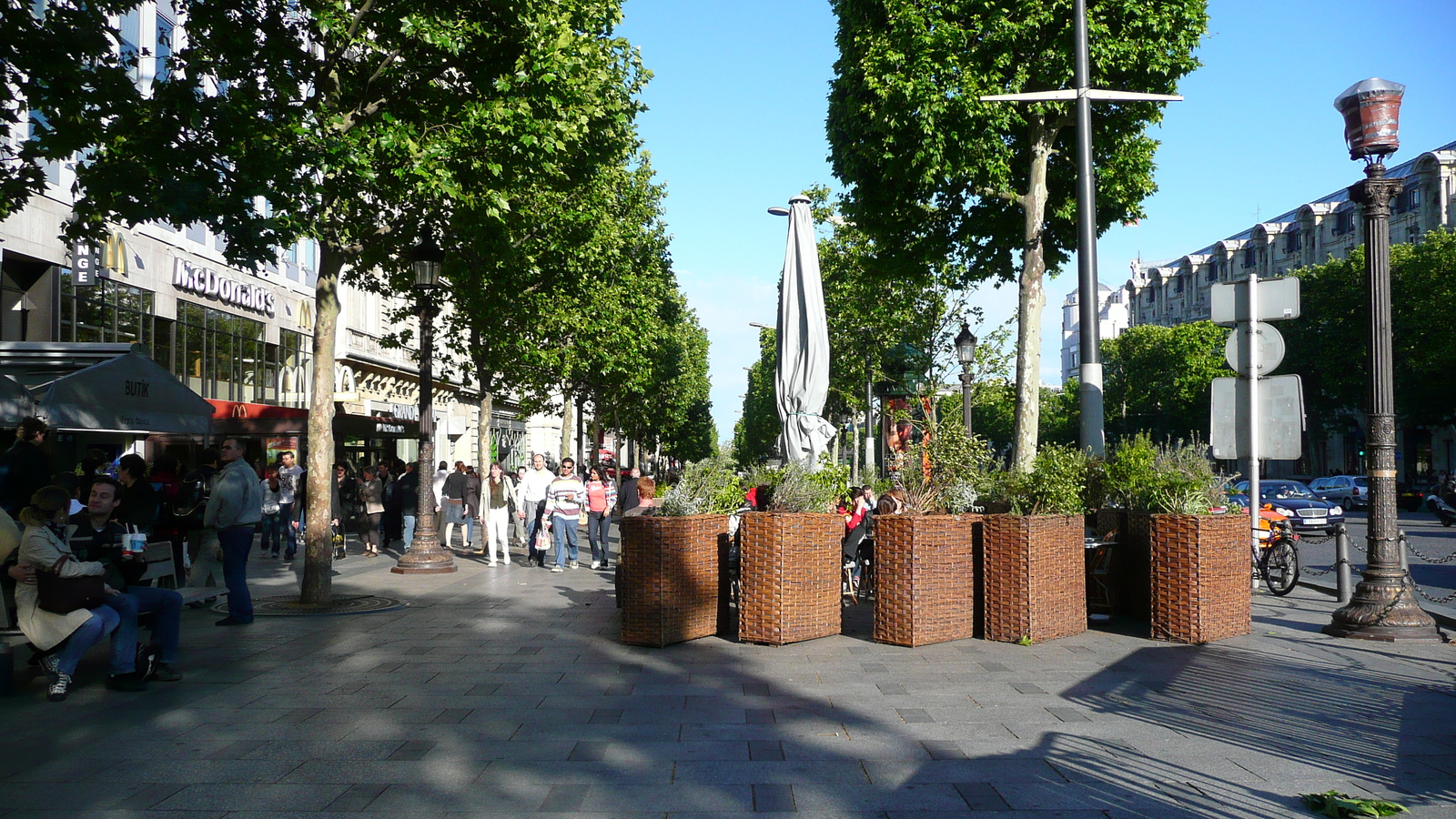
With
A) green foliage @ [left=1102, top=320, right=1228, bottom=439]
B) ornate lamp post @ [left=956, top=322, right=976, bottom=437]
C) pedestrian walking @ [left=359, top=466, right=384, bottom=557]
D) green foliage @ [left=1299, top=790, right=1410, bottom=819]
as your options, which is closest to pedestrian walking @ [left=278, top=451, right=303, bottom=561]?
pedestrian walking @ [left=359, top=466, right=384, bottom=557]

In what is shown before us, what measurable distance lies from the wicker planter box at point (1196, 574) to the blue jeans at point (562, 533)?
10.1m

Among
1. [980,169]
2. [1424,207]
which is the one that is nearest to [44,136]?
A: [980,169]

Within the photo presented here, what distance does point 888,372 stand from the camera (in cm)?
3022

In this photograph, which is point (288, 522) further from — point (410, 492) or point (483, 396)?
point (483, 396)

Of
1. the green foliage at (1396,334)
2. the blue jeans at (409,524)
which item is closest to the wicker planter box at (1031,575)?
the blue jeans at (409,524)

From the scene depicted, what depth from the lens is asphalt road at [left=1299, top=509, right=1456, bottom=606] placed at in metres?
14.6

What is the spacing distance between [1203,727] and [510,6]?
986 cm

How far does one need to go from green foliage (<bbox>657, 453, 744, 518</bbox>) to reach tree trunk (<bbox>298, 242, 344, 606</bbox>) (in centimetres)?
473

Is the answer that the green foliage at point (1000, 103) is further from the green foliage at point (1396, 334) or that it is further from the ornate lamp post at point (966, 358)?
the green foliage at point (1396, 334)

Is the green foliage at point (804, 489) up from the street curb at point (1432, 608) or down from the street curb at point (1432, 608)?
up

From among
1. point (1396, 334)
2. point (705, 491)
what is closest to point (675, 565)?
point (705, 491)

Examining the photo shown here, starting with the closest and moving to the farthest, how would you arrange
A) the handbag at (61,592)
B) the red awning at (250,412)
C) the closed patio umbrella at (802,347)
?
1. the handbag at (61,592)
2. the closed patio umbrella at (802,347)
3. the red awning at (250,412)

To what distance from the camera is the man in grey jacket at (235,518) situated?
34.2 ft

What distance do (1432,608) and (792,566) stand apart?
7515mm
